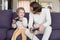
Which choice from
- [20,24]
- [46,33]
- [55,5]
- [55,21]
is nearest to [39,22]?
[46,33]

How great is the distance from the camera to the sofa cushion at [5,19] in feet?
10.7

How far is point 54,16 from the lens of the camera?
→ 3.30 meters

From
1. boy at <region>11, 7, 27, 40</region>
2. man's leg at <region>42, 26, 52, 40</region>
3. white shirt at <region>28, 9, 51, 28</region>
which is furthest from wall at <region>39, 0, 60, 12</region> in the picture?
man's leg at <region>42, 26, 52, 40</region>

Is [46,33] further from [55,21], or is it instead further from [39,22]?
[55,21]

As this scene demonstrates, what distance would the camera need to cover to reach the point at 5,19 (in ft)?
10.9

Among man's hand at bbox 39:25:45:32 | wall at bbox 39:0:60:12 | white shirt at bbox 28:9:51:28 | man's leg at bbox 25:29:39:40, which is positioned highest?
wall at bbox 39:0:60:12

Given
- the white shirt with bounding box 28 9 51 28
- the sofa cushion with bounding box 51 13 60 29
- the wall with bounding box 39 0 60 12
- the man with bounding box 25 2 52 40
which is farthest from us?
the wall with bounding box 39 0 60 12

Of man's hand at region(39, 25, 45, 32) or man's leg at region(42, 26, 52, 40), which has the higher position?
man's hand at region(39, 25, 45, 32)

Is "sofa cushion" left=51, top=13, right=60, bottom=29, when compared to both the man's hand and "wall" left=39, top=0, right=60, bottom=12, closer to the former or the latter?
the man's hand

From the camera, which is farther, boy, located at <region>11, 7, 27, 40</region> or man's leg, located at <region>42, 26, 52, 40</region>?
boy, located at <region>11, 7, 27, 40</region>

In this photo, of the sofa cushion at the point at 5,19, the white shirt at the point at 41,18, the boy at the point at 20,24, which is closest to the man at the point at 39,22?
the white shirt at the point at 41,18

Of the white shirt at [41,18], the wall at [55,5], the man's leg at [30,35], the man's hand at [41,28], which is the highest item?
the wall at [55,5]

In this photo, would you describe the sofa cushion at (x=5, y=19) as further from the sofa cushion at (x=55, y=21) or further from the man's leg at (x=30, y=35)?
the sofa cushion at (x=55, y=21)

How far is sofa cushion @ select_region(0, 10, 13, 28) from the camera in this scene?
3262 mm
